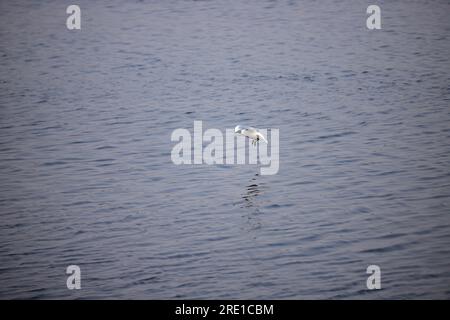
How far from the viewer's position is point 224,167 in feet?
56.7

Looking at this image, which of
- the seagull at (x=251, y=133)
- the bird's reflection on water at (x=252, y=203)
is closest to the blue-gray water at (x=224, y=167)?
the bird's reflection on water at (x=252, y=203)

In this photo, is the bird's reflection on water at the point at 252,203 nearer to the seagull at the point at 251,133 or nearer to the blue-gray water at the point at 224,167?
the blue-gray water at the point at 224,167

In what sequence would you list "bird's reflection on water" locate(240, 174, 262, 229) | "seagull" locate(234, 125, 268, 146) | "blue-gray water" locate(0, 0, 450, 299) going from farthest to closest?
"seagull" locate(234, 125, 268, 146) < "bird's reflection on water" locate(240, 174, 262, 229) < "blue-gray water" locate(0, 0, 450, 299)

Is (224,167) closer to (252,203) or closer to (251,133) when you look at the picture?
(251,133)

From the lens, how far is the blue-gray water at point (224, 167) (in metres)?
12.9

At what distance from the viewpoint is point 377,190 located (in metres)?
15.7

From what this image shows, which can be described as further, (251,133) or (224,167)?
(251,133)

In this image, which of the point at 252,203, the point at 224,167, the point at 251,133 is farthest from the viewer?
the point at 251,133

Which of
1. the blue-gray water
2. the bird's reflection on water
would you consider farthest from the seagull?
the bird's reflection on water

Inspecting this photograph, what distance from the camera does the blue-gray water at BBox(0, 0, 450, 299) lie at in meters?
12.9

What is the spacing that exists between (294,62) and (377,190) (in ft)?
31.7

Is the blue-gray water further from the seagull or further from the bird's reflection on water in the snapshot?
the seagull

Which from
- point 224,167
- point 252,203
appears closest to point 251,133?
point 224,167

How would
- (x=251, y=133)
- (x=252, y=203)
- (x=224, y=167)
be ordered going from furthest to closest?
(x=251, y=133), (x=224, y=167), (x=252, y=203)
